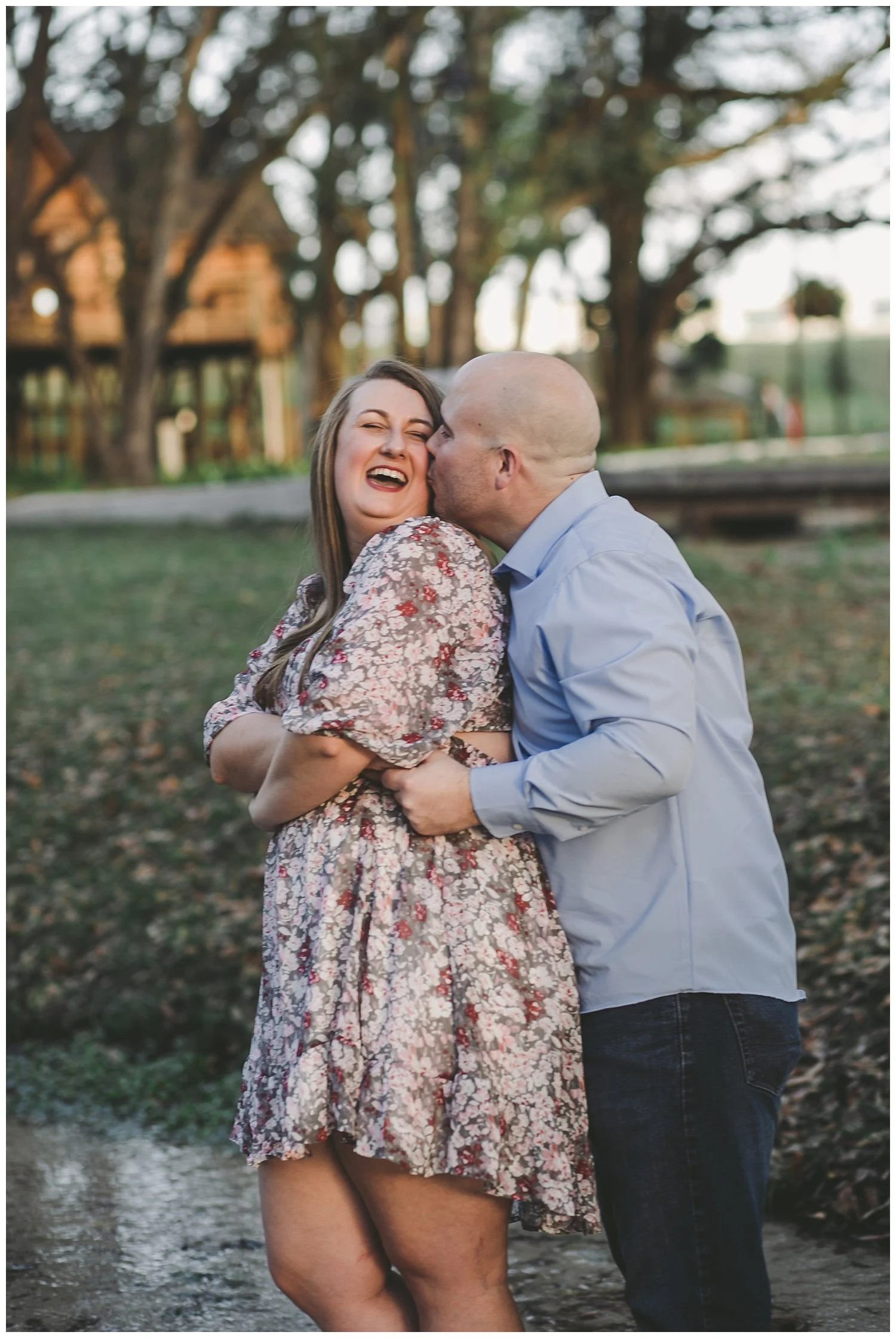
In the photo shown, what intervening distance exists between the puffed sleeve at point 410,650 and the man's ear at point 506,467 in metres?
0.12

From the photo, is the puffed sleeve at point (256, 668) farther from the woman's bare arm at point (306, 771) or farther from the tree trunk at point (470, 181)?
the tree trunk at point (470, 181)

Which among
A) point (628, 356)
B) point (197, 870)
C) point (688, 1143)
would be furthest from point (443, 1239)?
point (628, 356)

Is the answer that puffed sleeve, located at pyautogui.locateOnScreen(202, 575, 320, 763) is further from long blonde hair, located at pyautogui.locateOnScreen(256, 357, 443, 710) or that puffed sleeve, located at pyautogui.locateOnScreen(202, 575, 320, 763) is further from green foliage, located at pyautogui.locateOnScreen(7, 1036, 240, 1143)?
green foliage, located at pyautogui.locateOnScreen(7, 1036, 240, 1143)

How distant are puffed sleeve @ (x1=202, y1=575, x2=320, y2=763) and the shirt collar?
1.63 ft

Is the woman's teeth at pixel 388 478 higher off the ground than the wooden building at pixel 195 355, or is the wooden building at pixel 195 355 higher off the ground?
the wooden building at pixel 195 355

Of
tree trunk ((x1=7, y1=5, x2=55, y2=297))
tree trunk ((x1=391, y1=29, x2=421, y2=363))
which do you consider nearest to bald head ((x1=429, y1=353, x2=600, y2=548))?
tree trunk ((x1=7, y1=5, x2=55, y2=297))

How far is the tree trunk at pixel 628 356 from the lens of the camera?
38.1m

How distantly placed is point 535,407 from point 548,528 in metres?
0.22

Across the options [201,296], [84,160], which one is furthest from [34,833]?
[201,296]

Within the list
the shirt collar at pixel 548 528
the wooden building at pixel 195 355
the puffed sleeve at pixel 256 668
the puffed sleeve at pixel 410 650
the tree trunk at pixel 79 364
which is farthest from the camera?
the wooden building at pixel 195 355

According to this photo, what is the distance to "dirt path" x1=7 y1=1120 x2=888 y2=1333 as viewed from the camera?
4391 millimetres

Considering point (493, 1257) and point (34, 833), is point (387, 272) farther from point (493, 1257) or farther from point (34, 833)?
point (493, 1257)

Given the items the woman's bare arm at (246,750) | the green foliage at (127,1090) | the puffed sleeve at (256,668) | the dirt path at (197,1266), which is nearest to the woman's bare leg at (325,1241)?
the woman's bare arm at (246,750)

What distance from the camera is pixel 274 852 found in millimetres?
3000
